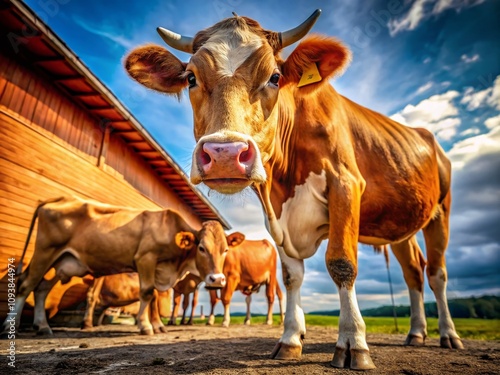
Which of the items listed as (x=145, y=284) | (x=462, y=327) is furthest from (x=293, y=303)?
(x=462, y=327)

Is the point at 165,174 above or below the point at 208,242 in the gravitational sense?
above

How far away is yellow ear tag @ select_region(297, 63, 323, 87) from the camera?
2936 millimetres

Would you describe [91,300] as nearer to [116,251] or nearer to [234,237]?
[116,251]

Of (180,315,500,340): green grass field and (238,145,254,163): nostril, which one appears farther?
(180,315,500,340): green grass field

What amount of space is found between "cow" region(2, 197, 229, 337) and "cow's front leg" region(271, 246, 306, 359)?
137 inches

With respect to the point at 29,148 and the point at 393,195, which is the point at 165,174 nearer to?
the point at 29,148

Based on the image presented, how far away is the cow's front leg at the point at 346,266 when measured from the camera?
224cm

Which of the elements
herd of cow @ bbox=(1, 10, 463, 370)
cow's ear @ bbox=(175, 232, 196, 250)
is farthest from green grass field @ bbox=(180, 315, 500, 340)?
cow's ear @ bbox=(175, 232, 196, 250)

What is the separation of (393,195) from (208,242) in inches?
172

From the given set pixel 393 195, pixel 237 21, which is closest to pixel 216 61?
pixel 237 21

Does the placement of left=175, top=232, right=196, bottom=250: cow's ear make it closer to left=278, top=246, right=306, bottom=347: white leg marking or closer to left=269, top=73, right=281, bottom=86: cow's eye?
left=278, top=246, right=306, bottom=347: white leg marking

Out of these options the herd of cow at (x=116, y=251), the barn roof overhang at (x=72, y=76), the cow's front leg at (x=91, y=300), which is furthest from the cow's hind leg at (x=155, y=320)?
the barn roof overhang at (x=72, y=76)

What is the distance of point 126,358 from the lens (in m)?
2.77

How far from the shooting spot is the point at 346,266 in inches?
95.9
